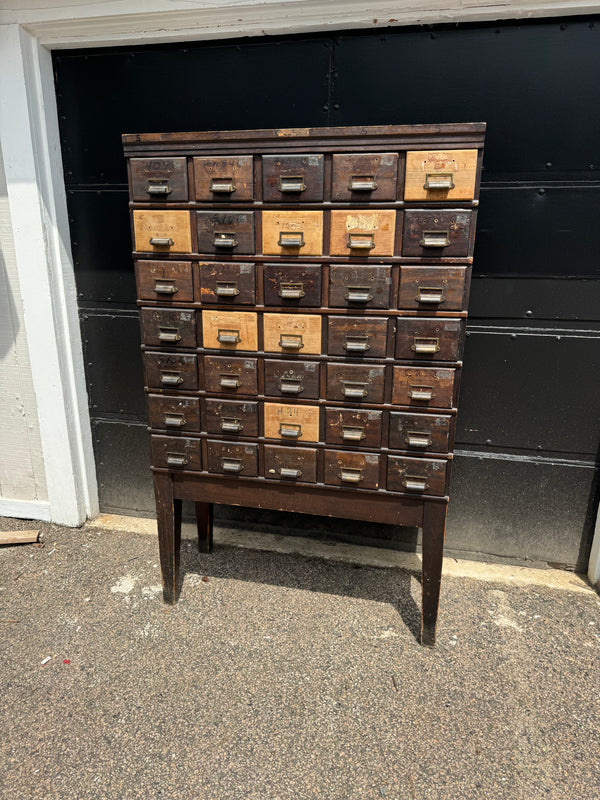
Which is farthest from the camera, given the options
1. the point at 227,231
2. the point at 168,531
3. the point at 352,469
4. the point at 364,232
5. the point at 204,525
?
the point at 204,525

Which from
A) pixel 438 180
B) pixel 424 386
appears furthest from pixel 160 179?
→ pixel 424 386

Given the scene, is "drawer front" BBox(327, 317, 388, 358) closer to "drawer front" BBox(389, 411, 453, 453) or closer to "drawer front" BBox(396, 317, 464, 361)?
→ "drawer front" BBox(396, 317, 464, 361)

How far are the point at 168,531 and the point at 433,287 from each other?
1611 mm

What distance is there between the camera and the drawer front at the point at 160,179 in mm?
1959

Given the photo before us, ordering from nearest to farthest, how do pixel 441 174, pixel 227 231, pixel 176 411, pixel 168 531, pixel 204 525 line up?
pixel 441 174 < pixel 227 231 < pixel 176 411 < pixel 168 531 < pixel 204 525

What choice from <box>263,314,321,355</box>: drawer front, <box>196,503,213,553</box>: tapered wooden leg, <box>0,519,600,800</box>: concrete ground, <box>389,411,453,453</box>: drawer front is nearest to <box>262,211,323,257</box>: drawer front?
<box>263,314,321,355</box>: drawer front

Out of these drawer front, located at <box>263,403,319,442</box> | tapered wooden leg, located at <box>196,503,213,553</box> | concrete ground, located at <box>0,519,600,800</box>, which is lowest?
concrete ground, located at <box>0,519,600,800</box>

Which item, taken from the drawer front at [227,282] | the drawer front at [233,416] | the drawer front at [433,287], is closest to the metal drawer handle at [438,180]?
the drawer front at [433,287]

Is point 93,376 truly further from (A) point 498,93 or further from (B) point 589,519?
(B) point 589,519

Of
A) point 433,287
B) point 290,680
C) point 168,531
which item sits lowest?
point 290,680

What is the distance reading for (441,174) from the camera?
1.77 meters

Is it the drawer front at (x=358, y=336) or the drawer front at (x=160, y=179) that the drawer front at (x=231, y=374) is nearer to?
the drawer front at (x=358, y=336)

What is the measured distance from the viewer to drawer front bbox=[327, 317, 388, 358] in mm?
1950

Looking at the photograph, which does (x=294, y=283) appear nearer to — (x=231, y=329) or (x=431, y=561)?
(x=231, y=329)
